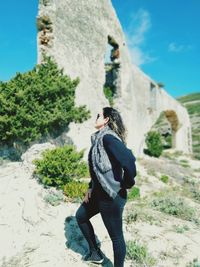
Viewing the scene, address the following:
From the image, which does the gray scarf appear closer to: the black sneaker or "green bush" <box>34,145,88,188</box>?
the black sneaker

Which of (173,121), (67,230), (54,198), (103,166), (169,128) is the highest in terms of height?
(173,121)

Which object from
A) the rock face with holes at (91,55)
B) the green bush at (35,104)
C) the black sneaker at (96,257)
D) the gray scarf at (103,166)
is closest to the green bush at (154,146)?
the rock face with holes at (91,55)

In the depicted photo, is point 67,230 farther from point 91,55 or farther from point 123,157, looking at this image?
point 91,55

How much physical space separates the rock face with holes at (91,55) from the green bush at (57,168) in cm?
334

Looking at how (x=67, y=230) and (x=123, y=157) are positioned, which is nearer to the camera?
(x=123, y=157)

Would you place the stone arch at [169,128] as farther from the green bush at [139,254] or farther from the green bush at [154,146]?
the green bush at [139,254]

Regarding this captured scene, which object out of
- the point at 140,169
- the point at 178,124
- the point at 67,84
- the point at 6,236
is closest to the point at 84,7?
the point at 67,84

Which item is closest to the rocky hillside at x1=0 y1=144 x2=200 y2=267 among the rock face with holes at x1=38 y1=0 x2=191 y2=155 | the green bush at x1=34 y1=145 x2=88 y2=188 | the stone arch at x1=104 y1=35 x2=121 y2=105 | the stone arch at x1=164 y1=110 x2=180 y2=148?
the green bush at x1=34 y1=145 x2=88 y2=188

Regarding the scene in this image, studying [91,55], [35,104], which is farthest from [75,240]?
[91,55]

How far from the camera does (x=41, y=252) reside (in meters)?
4.25

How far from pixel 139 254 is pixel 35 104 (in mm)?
4974

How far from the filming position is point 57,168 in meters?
6.20

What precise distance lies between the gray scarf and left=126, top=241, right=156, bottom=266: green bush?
1356 millimetres

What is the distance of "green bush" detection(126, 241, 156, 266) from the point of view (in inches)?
158
